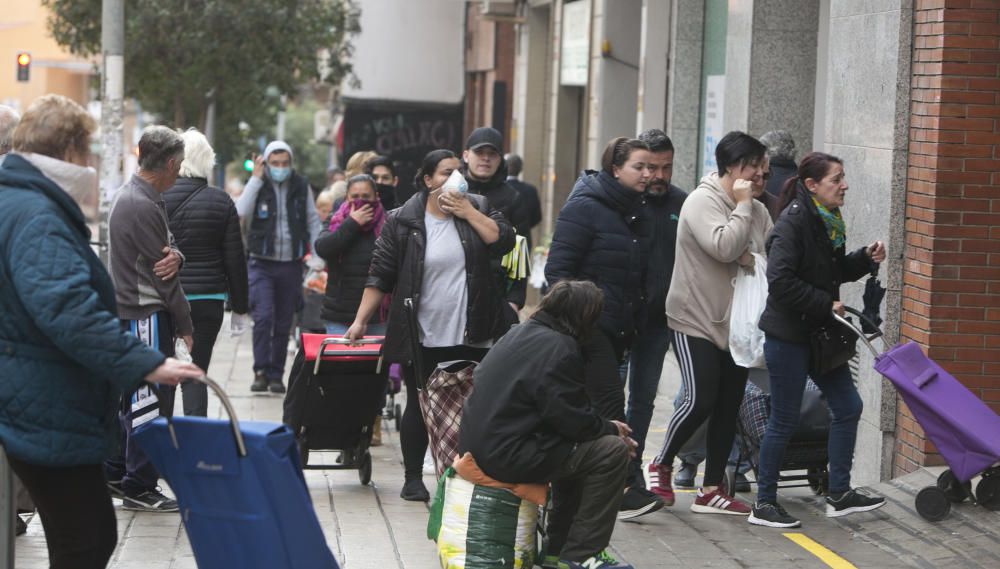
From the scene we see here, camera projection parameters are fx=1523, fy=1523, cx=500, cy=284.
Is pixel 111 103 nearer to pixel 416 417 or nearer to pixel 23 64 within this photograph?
pixel 416 417

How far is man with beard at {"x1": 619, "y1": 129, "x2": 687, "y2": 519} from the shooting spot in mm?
7715

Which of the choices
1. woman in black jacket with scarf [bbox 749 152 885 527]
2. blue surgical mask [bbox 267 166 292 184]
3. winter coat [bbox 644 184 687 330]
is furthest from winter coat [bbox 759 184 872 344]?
blue surgical mask [bbox 267 166 292 184]

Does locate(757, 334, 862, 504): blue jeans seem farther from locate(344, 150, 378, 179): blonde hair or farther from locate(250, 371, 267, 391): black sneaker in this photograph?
locate(250, 371, 267, 391): black sneaker

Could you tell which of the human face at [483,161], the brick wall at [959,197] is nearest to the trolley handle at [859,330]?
the brick wall at [959,197]

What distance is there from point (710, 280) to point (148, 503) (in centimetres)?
305

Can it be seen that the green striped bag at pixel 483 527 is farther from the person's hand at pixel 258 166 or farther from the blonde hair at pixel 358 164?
the person's hand at pixel 258 166

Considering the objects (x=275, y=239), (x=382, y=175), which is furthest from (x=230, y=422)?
(x=275, y=239)

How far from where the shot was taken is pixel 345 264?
9617 millimetres

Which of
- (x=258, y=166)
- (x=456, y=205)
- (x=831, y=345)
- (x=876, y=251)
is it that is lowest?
(x=831, y=345)

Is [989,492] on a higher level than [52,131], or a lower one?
lower

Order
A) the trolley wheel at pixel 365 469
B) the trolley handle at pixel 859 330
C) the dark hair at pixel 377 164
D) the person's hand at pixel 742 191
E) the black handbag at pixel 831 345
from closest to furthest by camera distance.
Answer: the trolley handle at pixel 859 330
the black handbag at pixel 831 345
the person's hand at pixel 742 191
the trolley wheel at pixel 365 469
the dark hair at pixel 377 164

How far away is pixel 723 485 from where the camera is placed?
802cm

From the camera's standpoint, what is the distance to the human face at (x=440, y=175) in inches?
313

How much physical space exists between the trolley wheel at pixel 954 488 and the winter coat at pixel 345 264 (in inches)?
148
